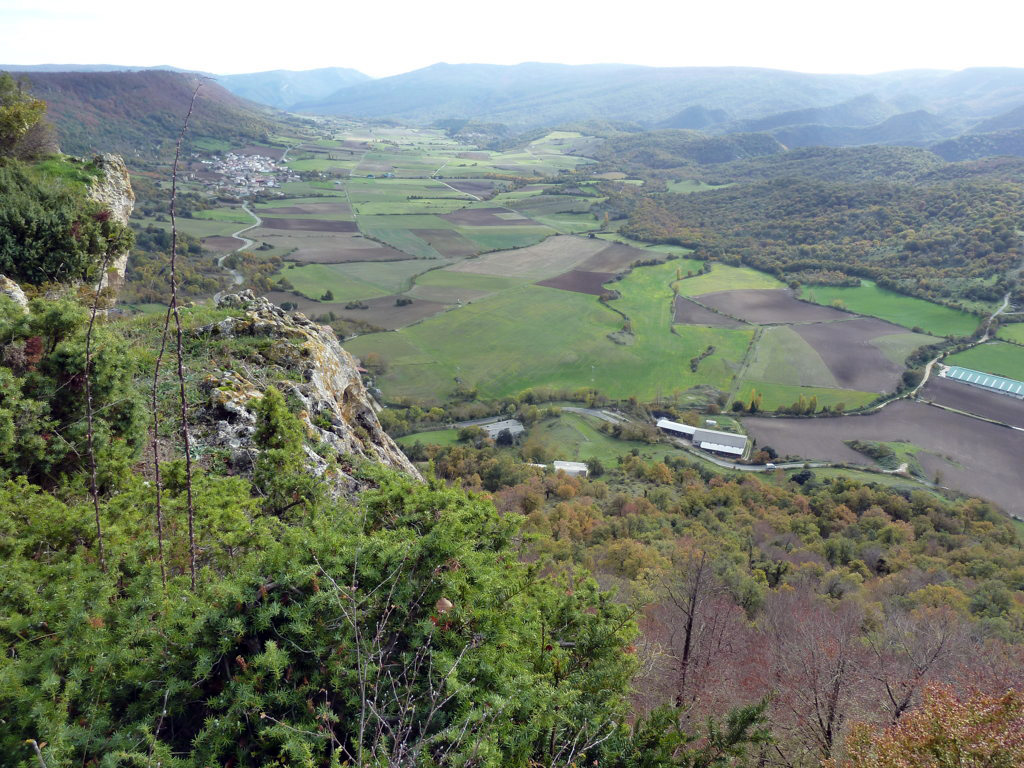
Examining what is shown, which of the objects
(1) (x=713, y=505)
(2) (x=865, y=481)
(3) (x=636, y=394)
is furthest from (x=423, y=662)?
(3) (x=636, y=394)

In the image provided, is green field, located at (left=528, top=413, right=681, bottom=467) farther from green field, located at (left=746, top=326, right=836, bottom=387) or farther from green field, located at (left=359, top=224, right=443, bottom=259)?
green field, located at (left=359, top=224, right=443, bottom=259)

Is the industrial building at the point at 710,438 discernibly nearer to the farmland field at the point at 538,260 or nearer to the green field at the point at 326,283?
the farmland field at the point at 538,260

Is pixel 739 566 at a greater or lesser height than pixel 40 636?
lesser

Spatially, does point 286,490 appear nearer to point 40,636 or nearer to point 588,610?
point 40,636

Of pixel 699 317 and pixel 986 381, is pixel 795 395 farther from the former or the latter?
pixel 699 317

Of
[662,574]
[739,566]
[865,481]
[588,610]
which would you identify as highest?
[588,610]
